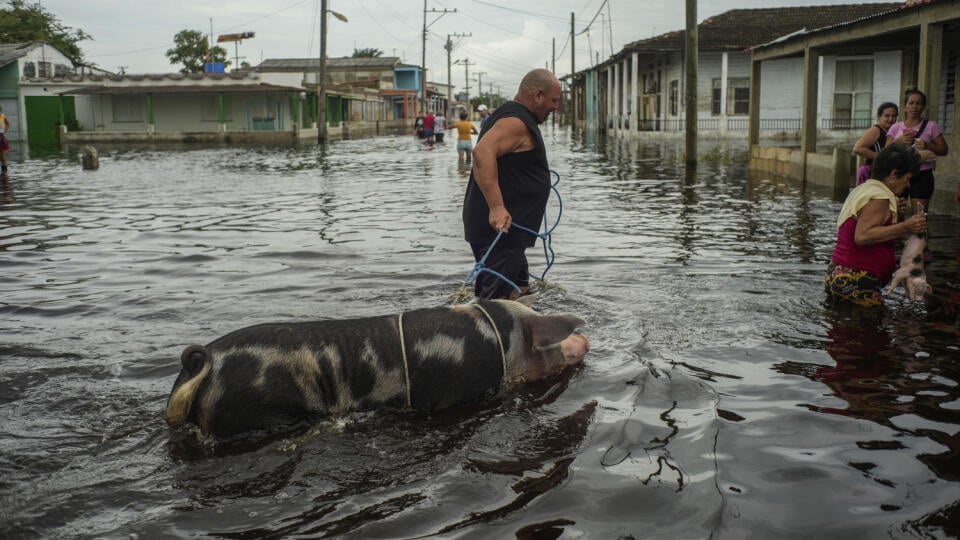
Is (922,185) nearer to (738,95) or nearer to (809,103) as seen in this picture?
(809,103)

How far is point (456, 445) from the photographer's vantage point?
13.4 feet

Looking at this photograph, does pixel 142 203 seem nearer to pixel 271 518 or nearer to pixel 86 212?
pixel 86 212

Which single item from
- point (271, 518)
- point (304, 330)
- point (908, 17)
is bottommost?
point (271, 518)

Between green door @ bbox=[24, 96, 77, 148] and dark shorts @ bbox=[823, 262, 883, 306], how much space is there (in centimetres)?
5453

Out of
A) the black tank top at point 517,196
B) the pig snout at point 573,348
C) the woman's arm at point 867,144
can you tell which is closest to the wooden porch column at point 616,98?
the woman's arm at point 867,144

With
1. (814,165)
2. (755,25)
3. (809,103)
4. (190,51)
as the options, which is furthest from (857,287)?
(190,51)

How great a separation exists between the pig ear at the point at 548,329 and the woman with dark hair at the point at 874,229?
2854mm

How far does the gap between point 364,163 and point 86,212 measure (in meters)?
13.3

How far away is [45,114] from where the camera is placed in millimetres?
52562

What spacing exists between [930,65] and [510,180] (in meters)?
8.75

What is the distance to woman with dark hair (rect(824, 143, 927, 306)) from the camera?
6.17 meters

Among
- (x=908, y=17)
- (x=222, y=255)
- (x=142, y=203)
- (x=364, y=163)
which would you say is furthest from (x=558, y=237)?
(x=364, y=163)

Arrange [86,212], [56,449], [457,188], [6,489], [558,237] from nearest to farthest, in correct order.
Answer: [6,489], [56,449], [558,237], [86,212], [457,188]

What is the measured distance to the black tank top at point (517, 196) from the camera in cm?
589
